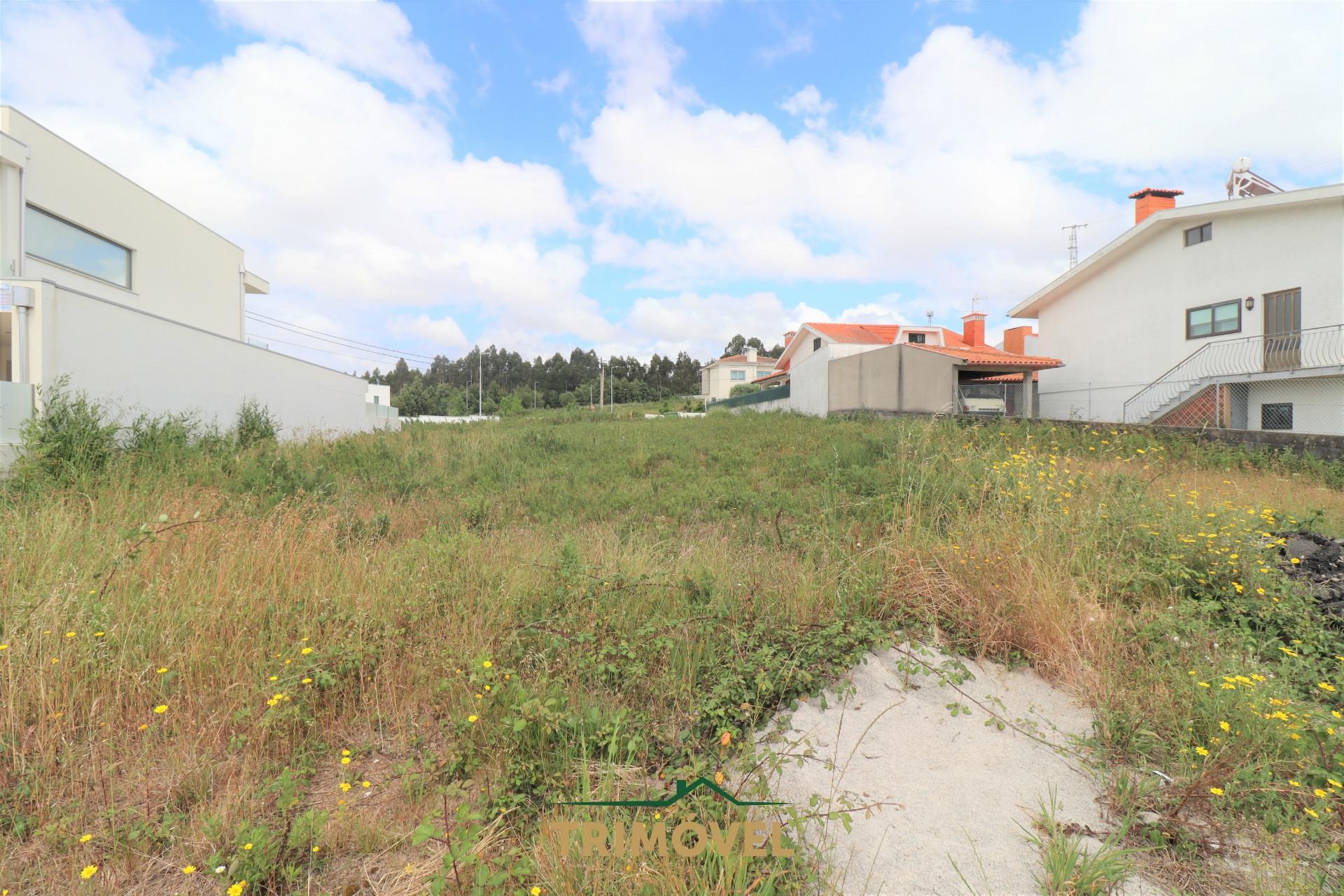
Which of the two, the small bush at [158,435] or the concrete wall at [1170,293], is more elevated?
the concrete wall at [1170,293]

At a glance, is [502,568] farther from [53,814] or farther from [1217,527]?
[1217,527]

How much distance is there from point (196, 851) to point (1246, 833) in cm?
377

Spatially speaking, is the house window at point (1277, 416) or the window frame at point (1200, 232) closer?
Answer: the house window at point (1277, 416)

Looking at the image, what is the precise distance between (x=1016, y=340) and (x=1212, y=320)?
931cm

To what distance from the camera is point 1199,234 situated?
17.5 metres

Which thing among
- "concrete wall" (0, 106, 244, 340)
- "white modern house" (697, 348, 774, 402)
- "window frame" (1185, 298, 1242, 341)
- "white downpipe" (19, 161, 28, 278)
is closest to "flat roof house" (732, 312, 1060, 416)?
"window frame" (1185, 298, 1242, 341)

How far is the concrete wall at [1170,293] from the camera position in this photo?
14906 mm

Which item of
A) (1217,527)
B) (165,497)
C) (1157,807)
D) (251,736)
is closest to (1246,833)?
(1157,807)

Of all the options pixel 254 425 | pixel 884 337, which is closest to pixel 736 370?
pixel 884 337

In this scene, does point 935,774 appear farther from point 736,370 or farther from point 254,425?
point 736,370

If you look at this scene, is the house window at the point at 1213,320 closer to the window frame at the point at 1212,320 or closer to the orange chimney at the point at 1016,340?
the window frame at the point at 1212,320

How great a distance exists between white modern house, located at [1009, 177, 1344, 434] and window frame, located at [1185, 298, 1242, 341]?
0.03 meters

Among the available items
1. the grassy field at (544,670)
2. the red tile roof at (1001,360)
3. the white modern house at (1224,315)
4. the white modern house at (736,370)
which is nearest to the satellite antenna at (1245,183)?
the white modern house at (1224,315)

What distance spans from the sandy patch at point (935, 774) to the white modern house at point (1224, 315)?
1705 centimetres
